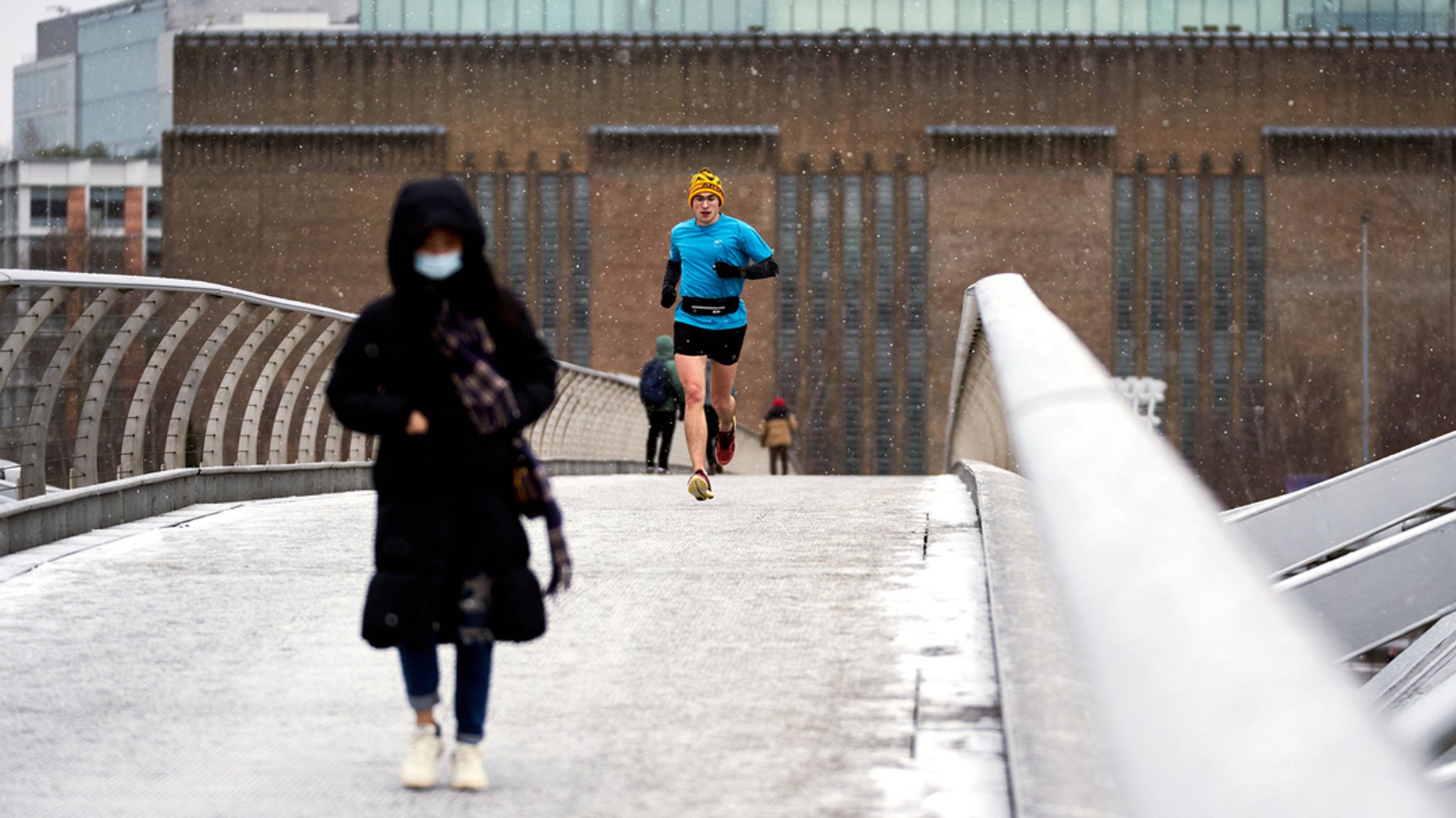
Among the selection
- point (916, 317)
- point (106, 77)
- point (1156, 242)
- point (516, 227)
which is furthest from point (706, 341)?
point (106, 77)

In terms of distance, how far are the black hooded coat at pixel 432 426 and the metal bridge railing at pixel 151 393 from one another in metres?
3.31

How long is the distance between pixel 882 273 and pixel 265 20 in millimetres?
36848

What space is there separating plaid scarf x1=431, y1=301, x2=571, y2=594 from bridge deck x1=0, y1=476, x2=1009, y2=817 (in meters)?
0.53

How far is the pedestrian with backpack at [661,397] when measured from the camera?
58.4 ft

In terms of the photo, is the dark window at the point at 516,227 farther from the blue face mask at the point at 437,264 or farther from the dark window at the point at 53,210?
the blue face mask at the point at 437,264

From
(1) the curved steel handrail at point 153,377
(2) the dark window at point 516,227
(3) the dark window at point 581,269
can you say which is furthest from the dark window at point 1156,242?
(1) the curved steel handrail at point 153,377

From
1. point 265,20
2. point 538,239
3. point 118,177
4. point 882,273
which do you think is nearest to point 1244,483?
point 882,273

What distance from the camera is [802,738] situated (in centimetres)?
409

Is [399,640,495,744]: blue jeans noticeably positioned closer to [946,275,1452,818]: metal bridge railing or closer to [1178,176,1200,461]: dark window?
[946,275,1452,818]: metal bridge railing

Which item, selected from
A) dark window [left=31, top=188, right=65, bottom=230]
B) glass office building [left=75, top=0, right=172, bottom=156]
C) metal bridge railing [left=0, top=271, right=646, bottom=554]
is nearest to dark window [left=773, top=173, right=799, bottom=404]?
dark window [left=31, top=188, right=65, bottom=230]

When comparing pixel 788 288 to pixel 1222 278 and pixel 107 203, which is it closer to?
pixel 1222 278

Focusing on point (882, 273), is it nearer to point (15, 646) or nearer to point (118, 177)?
point (118, 177)

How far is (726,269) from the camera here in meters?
9.45

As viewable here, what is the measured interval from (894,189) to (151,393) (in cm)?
5508
